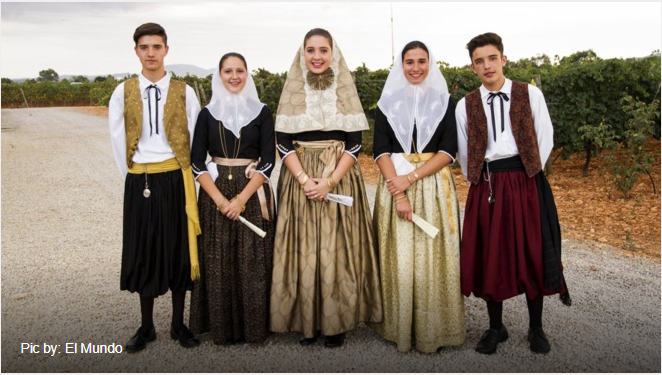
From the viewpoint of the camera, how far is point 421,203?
3.39 metres

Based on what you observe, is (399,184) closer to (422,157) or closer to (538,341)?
(422,157)

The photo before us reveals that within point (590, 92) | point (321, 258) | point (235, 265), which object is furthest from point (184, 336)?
point (590, 92)

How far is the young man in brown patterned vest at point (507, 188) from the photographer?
3.27m

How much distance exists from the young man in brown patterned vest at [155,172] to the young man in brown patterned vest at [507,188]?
1773 millimetres

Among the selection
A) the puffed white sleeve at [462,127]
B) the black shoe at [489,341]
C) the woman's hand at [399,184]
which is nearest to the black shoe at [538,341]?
the black shoe at [489,341]

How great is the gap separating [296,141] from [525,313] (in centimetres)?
209

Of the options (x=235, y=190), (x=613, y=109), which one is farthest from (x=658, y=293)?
(x=613, y=109)

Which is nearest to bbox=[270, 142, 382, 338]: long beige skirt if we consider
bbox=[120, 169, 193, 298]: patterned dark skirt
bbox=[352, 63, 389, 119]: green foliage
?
bbox=[120, 169, 193, 298]: patterned dark skirt

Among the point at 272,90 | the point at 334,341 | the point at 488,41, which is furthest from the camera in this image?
the point at 272,90

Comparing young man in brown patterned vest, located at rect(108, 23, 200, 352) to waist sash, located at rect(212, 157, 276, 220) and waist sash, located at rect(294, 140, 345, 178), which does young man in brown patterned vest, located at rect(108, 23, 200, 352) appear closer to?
waist sash, located at rect(212, 157, 276, 220)

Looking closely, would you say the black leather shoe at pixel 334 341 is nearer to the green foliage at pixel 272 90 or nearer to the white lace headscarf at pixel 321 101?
the white lace headscarf at pixel 321 101

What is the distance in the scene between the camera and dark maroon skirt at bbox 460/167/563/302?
10.8ft

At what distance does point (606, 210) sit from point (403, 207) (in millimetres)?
4344

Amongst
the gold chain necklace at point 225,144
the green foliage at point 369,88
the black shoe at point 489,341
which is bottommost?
the black shoe at point 489,341
